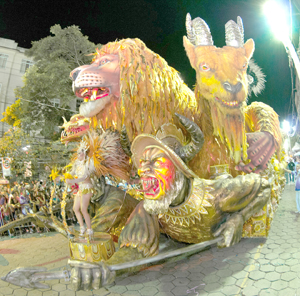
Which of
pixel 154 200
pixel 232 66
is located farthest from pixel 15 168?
pixel 232 66

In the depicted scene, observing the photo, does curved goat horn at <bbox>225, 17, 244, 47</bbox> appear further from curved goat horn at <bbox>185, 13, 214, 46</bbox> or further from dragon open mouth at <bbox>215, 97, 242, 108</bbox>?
dragon open mouth at <bbox>215, 97, 242, 108</bbox>

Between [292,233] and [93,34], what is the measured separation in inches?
217

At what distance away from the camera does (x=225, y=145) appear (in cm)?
255

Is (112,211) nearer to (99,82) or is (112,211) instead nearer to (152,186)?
(152,186)

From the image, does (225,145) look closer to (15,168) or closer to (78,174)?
(78,174)

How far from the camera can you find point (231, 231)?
7.25 ft

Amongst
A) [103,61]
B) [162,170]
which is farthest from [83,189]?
A: [103,61]

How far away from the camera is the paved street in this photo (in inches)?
76.2

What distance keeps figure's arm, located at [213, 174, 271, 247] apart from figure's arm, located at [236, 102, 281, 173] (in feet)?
1.13

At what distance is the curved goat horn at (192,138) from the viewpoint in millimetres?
2203

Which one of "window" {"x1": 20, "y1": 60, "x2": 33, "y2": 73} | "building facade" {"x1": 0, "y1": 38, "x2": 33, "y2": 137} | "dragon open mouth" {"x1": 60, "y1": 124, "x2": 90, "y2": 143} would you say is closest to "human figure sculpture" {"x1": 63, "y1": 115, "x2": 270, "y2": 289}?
"dragon open mouth" {"x1": 60, "y1": 124, "x2": 90, "y2": 143}

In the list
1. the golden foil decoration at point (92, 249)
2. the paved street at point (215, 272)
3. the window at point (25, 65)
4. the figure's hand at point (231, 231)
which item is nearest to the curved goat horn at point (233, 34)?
the figure's hand at point (231, 231)

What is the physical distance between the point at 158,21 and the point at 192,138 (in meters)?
2.61

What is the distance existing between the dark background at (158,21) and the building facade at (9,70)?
170 mm
